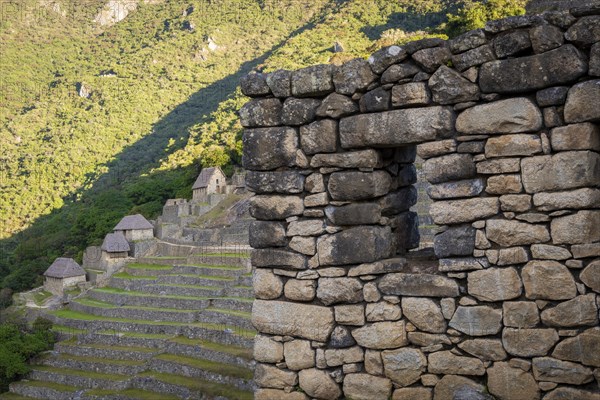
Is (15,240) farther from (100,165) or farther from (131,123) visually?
(131,123)

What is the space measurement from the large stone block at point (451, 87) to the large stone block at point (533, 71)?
0.09 metres

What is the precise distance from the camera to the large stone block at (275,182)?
5680mm

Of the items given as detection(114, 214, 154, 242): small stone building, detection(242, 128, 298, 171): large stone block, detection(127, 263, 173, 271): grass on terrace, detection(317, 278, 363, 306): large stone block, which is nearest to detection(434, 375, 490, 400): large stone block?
detection(317, 278, 363, 306): large stone block

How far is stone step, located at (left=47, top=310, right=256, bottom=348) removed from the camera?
78.2 ft

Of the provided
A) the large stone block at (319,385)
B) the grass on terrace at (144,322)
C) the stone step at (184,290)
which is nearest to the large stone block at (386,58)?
the large stone block at (319,385)

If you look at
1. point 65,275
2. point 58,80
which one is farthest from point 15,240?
point 58,80

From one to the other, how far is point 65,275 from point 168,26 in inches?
4555

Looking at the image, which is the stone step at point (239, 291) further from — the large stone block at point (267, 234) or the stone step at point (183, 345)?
the large stone block at point (267, 234)

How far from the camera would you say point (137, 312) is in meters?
32.3

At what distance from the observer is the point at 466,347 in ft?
16.5

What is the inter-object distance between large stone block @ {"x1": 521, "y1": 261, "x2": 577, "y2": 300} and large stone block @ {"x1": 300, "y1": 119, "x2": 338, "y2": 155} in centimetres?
183

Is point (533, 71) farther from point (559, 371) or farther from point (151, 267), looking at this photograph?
point (151, 267)

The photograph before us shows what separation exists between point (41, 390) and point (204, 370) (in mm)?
10660

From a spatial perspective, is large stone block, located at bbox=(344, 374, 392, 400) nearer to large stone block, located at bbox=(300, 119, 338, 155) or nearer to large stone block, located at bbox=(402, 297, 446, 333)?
large stone block, located at bbox=(402, 297, 446, 333)
